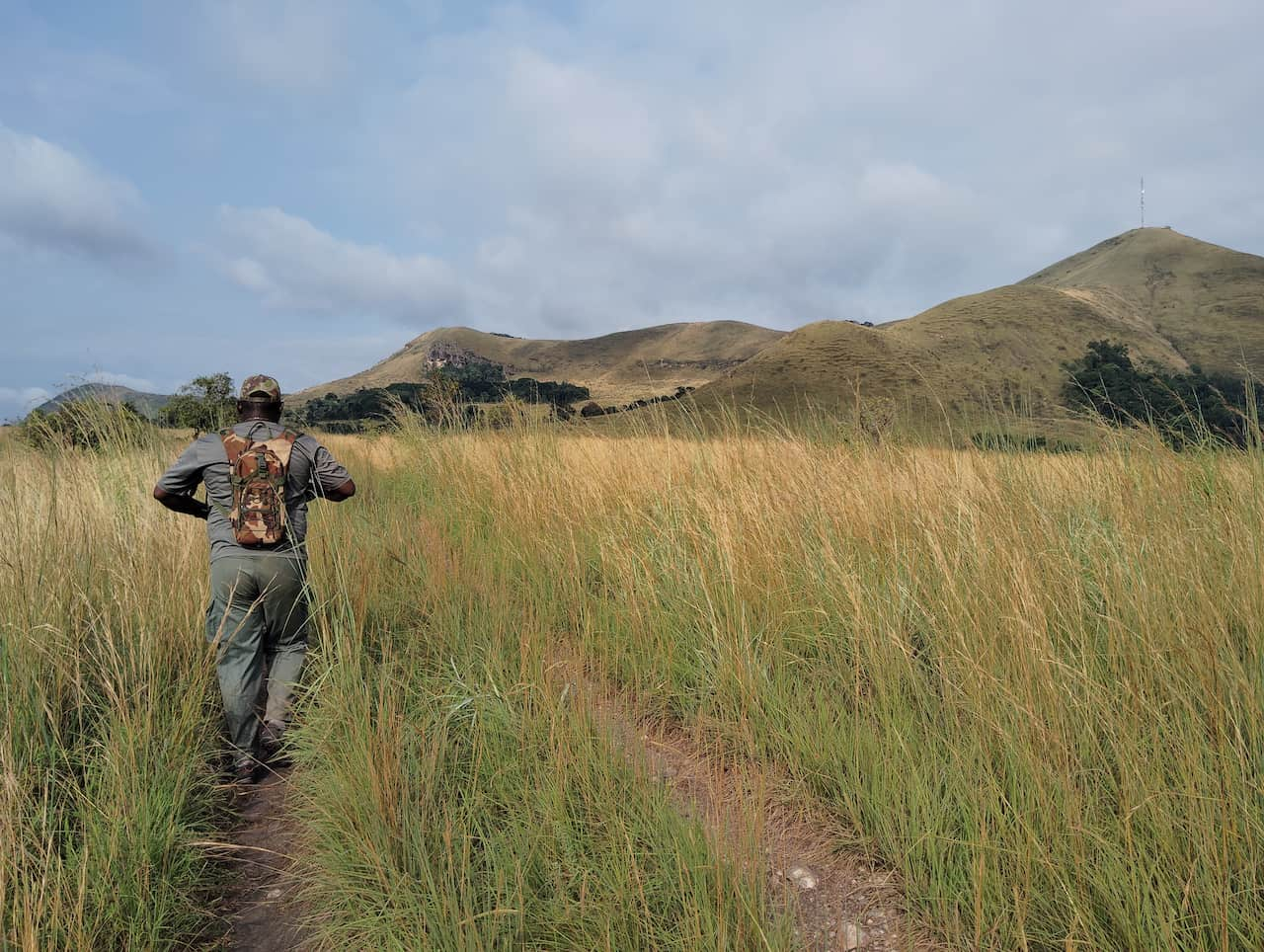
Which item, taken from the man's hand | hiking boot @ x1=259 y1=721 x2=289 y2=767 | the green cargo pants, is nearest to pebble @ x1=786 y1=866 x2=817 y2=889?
hiking boot @ x1=259 y1=721 x2=289 y2=767

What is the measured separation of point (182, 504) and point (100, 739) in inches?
50.3

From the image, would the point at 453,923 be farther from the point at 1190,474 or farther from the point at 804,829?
the point at 1190,474

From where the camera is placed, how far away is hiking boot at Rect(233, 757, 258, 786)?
301 cm

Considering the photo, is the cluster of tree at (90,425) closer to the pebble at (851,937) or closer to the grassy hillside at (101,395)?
the grassy hillside at (101,395)

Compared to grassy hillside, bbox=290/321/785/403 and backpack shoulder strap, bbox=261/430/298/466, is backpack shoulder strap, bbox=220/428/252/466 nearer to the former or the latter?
backpack shoulder strap, bbox=261/430/298/466

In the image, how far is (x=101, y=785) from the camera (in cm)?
231

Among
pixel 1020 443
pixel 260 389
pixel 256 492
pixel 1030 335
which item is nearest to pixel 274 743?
pixel 256 492

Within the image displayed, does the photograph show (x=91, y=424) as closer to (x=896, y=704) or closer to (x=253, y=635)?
(x=253, y=635)

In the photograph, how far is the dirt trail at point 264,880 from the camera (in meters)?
2.02

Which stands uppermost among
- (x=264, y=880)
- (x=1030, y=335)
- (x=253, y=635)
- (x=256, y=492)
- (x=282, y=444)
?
(x=1030, y=335)

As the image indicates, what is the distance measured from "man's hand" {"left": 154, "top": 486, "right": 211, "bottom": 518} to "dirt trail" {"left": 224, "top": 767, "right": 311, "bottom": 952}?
1.54 m

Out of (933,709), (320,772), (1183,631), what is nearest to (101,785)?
(320,772)

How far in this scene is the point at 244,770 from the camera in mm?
3037

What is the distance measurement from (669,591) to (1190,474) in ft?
9.45
